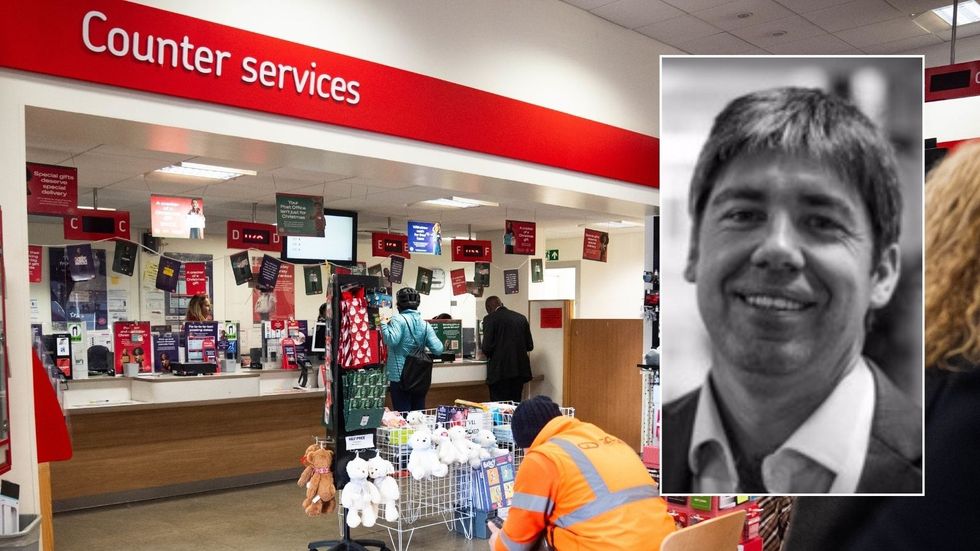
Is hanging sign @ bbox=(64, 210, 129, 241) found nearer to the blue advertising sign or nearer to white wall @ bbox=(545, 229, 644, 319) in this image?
the blue advertising sign

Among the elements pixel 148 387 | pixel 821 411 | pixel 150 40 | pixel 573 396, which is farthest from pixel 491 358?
pixel 821 411

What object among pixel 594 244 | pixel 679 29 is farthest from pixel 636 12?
pixel 594 244

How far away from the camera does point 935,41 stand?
5.96m

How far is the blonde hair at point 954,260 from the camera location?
1401 millimetres

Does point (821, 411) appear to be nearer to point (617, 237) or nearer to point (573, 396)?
point (573, 396)

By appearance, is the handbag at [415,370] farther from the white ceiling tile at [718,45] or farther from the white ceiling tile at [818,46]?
the white ceiling tile at [818,46]

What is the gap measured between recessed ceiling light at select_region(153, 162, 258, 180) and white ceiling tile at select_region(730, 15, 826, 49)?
4.72 metres

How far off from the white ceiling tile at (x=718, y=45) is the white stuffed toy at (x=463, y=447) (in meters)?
3.28

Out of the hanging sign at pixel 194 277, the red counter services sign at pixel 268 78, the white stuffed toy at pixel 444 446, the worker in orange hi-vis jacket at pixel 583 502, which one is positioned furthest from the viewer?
the hanging sign at pixel 194 277

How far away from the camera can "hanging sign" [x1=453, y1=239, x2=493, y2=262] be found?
10.8 m

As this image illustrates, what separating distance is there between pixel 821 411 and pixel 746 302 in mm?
204

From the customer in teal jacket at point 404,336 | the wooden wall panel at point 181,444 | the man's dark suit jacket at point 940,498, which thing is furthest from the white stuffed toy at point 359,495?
the man's dark suit jacket at point 940,498

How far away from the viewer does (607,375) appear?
387 inches

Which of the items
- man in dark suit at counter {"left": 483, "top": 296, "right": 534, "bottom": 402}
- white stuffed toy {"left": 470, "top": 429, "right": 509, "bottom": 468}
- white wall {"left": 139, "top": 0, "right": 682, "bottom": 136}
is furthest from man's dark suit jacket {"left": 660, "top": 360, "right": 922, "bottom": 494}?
man in dark suit at counter {"left": 483, "top": 296, "right": 534, "bottom": 402}
